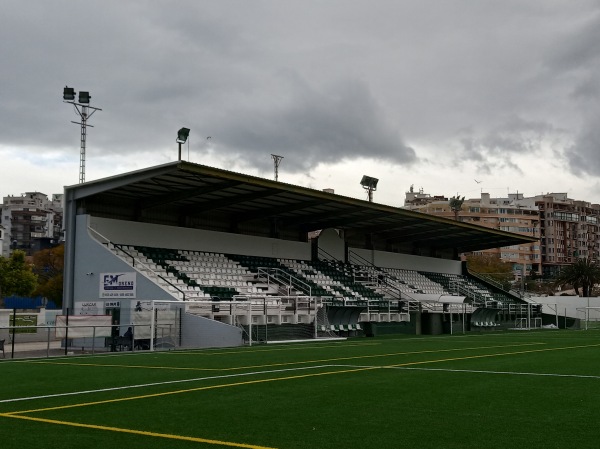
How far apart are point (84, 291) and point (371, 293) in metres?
18.3

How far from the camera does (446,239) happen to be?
61469 millimetres

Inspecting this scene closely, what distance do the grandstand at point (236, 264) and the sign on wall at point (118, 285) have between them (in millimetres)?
52

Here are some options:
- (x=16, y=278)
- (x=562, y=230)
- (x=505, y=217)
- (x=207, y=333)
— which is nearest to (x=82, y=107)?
(x=207, y=333)

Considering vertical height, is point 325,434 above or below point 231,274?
below

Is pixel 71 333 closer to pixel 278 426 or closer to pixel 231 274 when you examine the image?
pixel 231 274

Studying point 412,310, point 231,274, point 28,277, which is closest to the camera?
point 231,274

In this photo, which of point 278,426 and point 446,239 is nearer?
point 278,426

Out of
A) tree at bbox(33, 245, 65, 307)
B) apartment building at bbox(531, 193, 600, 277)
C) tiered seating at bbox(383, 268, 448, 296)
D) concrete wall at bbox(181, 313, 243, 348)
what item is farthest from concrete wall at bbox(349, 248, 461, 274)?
apartment building at bbox(531, 193, 600, 277)

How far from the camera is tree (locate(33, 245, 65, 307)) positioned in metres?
93.2

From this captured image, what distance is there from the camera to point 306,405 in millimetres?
10680

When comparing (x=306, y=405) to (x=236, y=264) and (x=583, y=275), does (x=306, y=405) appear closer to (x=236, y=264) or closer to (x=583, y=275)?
(x=236, y=264)

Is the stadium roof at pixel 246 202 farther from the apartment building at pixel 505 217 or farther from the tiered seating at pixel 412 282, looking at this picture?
the apartment building at pixel 505 217

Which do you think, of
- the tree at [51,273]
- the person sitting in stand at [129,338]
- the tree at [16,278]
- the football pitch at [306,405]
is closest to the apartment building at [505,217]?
the tree at [51,273]

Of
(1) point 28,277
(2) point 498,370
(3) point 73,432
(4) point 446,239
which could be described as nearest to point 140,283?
(2) point 498,370
